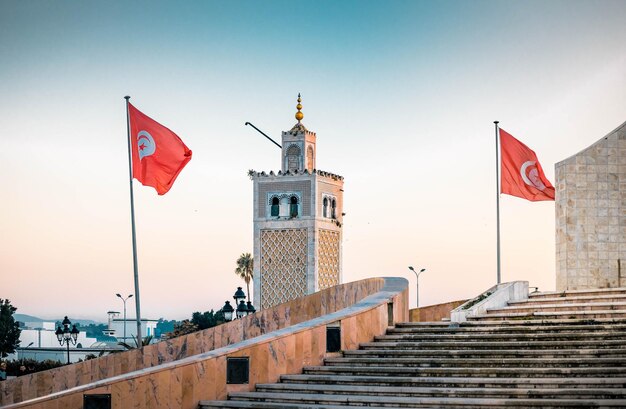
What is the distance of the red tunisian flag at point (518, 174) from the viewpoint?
23.9 m

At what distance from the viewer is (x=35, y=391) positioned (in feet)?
61.4

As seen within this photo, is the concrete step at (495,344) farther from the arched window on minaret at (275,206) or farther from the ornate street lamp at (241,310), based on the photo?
the arched window on minaret at (275,206)

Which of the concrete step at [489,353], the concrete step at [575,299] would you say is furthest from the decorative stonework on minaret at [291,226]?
the concrete step at [489,353]

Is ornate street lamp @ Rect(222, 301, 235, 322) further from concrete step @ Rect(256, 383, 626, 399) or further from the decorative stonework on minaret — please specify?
the decorative stonework on minaret

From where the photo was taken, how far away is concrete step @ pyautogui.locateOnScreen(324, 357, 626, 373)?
14.0 m

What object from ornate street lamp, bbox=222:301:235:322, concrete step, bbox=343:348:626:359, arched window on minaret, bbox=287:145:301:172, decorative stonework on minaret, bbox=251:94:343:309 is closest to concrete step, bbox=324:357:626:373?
concrete step, bbox=343:348:626:359

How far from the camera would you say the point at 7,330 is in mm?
63781

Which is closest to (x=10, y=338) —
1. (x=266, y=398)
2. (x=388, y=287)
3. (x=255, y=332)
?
(x=255, y=332)

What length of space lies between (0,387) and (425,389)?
8072mm

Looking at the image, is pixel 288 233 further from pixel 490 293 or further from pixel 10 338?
pixel 490 293

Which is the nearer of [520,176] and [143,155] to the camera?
[143,155]

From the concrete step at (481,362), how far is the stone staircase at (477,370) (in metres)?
0.01

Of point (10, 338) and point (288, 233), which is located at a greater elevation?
point (288, 233)

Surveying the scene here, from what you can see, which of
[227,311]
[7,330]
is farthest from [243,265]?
[227,311]
